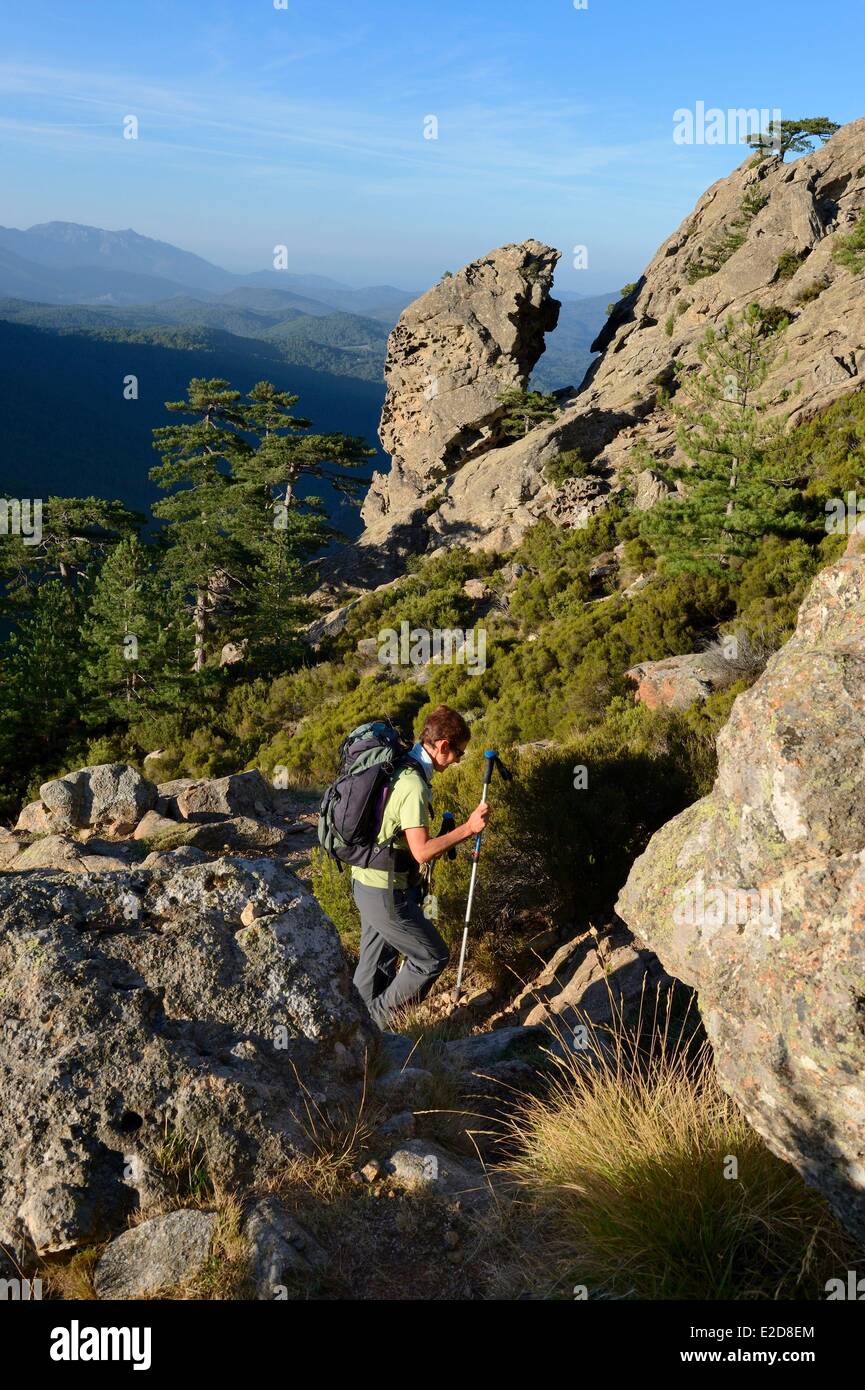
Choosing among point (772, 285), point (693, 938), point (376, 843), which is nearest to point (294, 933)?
point (376, 843)

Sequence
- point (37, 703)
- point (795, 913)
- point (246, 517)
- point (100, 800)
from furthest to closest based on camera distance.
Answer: point (246, 517) < point (37, 703) < point (100, 800) < point (795, 913)

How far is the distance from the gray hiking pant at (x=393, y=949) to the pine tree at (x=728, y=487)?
34.3 feet

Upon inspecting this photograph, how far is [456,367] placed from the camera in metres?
36.3

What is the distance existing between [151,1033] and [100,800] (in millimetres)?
9236

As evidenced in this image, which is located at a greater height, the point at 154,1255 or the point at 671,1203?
the point at 671,1203

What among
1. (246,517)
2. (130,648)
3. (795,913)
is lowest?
(130,648)

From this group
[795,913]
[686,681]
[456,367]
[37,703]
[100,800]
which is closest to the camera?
[795,913]

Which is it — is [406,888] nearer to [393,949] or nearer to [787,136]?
[393,949]

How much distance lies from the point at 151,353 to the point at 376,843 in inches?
7712

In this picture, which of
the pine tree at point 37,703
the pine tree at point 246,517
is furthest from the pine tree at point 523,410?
the pine tree at point 37,703

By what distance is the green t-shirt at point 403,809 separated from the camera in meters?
4.10

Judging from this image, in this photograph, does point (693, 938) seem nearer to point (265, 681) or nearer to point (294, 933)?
point (294, 933)

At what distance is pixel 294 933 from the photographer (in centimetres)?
341

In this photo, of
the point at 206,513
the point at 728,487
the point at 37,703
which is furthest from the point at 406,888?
the point at 206,513
